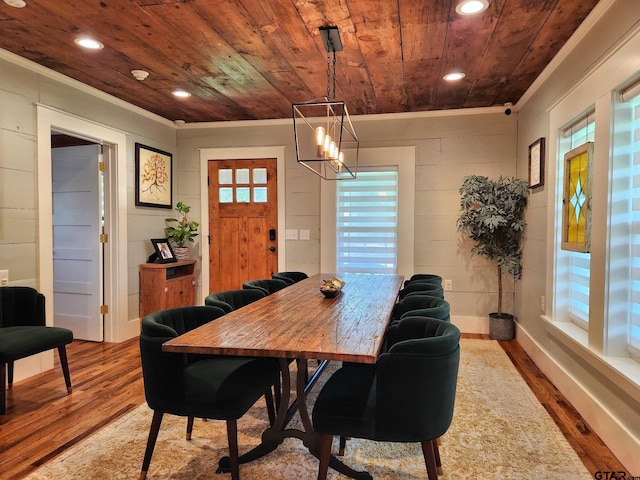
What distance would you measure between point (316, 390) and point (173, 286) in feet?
8.08

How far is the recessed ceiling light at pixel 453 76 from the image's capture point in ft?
11.6

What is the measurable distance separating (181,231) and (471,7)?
12.6 ft

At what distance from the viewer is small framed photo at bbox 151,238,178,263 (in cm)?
475

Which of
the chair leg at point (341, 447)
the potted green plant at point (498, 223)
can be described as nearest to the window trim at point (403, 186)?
the potted green plant at point (498, 223)

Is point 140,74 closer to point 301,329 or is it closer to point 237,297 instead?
point 237,297

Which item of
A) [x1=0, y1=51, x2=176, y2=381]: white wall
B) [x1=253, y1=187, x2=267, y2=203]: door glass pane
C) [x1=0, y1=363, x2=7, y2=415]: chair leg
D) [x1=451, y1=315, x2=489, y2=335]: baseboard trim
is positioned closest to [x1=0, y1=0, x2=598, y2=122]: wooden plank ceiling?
[x1=0, y1=51, x2=176, y2=381]: white wall

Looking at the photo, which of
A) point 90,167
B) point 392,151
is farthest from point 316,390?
point 90,167

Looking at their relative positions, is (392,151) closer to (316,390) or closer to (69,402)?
(316,390)

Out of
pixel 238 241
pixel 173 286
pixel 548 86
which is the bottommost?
pixel 173 286

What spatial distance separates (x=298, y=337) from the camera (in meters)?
1.76

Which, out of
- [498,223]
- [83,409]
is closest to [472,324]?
[498,223]

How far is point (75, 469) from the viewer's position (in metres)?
2.04

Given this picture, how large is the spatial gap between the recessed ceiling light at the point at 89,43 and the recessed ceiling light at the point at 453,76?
2765 millimetres

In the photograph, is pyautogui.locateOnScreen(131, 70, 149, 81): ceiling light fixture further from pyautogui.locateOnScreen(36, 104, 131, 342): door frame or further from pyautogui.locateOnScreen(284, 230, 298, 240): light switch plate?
pyautogui.locateOnScreen(284, 230, 298, 240): light switch plate
